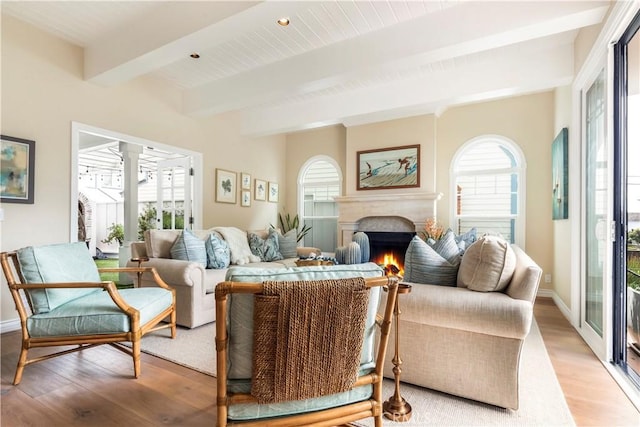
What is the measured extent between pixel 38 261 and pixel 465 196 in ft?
16.1

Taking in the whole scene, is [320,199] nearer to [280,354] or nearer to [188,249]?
[188,249]

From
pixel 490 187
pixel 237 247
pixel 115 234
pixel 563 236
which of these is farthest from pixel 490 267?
pixel 115 234

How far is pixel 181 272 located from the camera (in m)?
2.98

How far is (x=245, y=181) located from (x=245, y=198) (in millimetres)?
289

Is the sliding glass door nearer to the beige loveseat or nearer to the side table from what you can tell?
the side table

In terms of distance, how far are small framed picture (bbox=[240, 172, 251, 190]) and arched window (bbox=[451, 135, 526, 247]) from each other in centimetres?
331

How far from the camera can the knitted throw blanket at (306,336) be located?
1011 mm

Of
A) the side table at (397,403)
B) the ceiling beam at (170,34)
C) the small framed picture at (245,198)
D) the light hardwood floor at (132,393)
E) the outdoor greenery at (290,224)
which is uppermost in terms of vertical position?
the ceiling beam at (170,34)

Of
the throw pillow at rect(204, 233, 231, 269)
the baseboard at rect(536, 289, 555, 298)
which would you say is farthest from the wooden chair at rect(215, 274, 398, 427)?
the baseboard at rect(536, 289, 555, 298)

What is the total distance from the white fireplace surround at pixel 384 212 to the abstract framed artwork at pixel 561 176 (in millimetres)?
1394

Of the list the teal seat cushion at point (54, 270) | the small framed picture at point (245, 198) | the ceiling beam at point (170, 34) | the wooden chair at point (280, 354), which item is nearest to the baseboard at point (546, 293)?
the wooden chair at point (280, 354)

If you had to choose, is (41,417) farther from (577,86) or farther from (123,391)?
(577,86)

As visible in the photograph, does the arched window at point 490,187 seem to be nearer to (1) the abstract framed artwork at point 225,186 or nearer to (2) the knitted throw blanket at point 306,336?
(1) the abstract framed artwork at point 225,186

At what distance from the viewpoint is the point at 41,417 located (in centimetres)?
164
